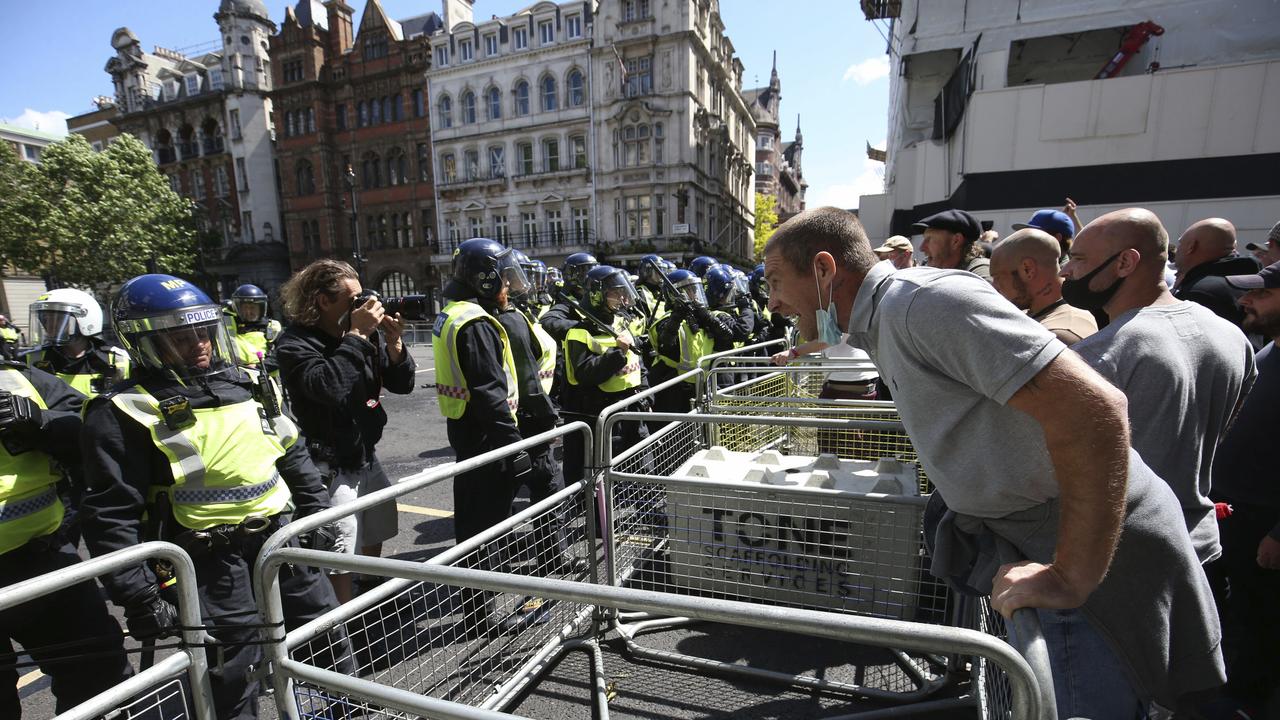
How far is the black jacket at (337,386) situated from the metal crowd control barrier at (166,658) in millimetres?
1600

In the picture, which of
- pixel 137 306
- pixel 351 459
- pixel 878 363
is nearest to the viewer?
pixel 878 363

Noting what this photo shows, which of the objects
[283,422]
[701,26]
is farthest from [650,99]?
[283,422]

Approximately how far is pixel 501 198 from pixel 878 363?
124 ft

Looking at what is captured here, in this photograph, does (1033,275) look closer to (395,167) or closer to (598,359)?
(598,359)

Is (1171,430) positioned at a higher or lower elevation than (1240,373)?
lower

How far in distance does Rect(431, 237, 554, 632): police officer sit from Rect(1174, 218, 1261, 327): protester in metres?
4.19

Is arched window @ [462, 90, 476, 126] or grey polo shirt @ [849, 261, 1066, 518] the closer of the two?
grey polo shirt @ [849, 261, 1066, 518]

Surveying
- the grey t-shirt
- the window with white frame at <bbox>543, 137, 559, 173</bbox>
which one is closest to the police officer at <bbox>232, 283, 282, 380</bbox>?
the grey t-shirt

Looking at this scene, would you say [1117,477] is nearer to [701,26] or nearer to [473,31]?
[701,26]

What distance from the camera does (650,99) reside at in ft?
108

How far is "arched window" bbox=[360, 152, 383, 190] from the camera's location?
1555 inches

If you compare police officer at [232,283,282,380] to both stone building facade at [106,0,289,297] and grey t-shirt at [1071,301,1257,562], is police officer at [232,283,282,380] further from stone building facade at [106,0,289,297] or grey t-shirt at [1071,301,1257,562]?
stone building facade at [106,0,289,297]

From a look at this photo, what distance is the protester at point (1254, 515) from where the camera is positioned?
2436mm

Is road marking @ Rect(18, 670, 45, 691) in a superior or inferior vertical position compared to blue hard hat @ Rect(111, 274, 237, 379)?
inferior
